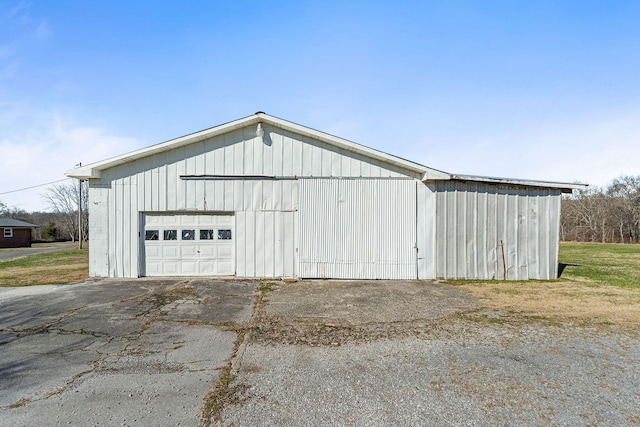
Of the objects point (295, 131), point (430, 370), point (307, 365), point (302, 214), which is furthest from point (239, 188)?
point (430, 370)

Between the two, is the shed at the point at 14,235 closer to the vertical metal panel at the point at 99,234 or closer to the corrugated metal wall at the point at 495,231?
the vertical metal panel at the point at 99,234

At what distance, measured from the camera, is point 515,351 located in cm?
432

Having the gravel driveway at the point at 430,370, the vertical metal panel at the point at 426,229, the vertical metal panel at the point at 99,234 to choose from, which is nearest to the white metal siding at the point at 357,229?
the vertical metal panel at the point at 426,229

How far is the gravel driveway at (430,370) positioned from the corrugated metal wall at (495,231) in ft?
12.2

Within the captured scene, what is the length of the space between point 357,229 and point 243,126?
4882 mm

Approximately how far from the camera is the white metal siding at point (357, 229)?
9.74 metres

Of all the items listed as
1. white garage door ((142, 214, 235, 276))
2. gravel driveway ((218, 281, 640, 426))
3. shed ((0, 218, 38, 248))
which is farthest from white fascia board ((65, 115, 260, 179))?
shed ((0, 218, 38, 248))

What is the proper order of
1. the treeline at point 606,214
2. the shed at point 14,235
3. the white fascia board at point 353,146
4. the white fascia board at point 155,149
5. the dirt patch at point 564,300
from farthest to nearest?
the treeline at point 606,214
the shed at point 14,235
the white fascia board at point 353,146
the white fascia board at point 155,149
the dirt patch at point 564,300

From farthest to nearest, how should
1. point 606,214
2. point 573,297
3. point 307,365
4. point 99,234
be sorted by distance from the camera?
point 606,214 < point 99,234 < point 573,297 < point 307,365

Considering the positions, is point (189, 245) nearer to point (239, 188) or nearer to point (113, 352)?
point (239, 188)

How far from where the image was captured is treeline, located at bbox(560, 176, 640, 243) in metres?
34.4

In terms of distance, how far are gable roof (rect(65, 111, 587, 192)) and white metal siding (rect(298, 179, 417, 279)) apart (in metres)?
0.75

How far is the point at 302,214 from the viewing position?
9.82 metres

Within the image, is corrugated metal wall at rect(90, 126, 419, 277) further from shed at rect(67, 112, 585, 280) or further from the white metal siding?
the white metal siding
